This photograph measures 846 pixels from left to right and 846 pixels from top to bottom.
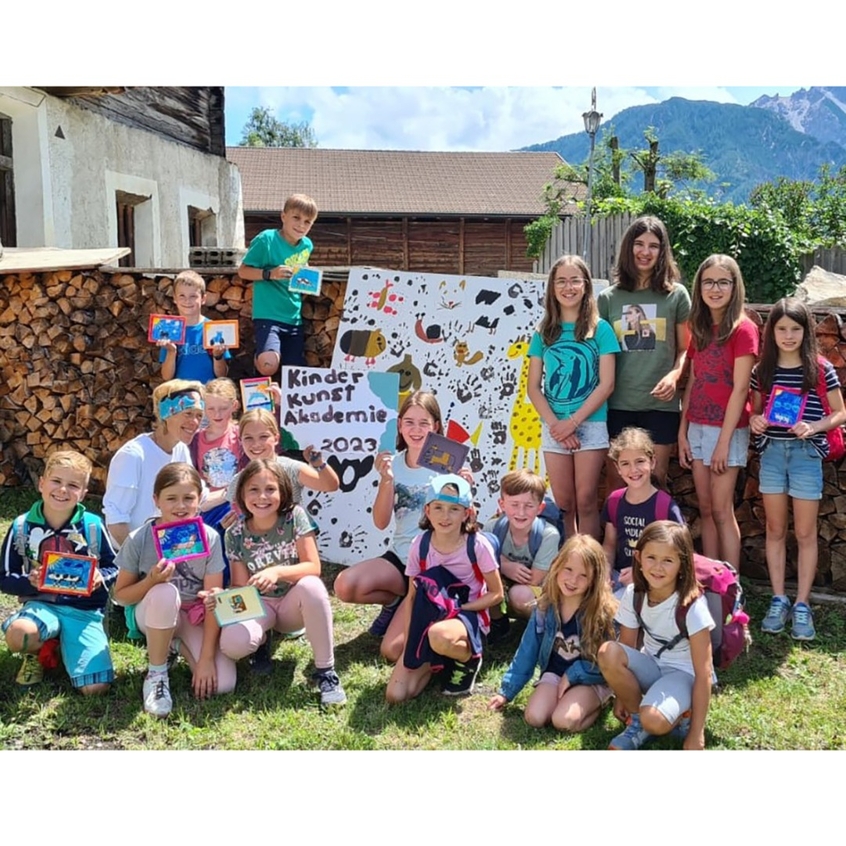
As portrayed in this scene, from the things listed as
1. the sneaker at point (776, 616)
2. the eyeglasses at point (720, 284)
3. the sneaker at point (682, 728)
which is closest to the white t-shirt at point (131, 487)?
the sneaker at point (682, 728)

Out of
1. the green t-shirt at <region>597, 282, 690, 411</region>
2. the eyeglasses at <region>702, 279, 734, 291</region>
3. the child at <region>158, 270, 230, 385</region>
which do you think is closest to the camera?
the eyeglasses at <region>702, 279, 734, 291</region>

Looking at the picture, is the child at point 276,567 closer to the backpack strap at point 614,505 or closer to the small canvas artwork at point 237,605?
the small canvas artwork at point 237,605

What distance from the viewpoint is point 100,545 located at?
3.62 metres

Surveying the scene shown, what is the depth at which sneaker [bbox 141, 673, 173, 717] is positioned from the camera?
3.30 meters

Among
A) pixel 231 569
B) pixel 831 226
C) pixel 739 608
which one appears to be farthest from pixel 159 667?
pixel 831 226

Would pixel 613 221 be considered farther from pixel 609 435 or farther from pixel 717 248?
pixel 609 435

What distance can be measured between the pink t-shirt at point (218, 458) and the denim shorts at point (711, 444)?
7.26 feet

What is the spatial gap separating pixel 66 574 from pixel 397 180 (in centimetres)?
2302

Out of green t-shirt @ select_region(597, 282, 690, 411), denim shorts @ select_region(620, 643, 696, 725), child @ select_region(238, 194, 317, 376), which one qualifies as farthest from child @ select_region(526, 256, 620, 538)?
child @ select_region(238, 194, 317, 376)

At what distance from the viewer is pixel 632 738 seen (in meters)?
3.00

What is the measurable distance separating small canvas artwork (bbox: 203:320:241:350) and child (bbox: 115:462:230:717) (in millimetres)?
1962

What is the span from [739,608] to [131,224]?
33.8 feet

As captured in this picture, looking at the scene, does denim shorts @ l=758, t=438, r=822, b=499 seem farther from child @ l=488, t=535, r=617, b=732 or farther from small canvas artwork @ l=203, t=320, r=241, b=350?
small canvas artwork @ l=203, t=320, r=241, b=350

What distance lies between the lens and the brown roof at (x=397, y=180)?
75.0ft
